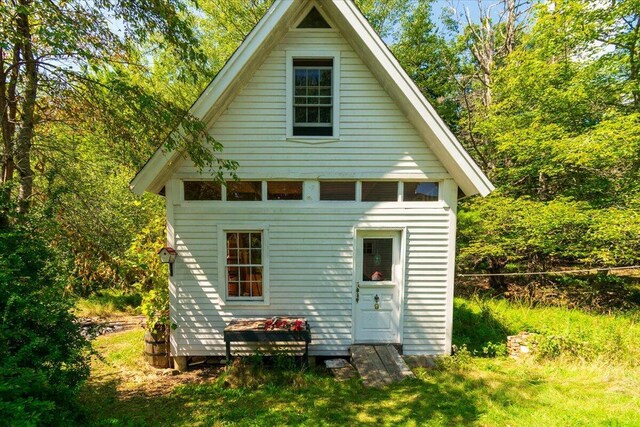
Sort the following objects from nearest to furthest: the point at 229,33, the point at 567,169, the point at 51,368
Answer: the point at 51,368 → the point at 567,169 → the point at 229,33

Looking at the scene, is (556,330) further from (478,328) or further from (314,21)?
(314,21)

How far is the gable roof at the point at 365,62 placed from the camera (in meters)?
5.24

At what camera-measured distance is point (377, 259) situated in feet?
20.6

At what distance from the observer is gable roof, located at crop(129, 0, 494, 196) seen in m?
5.24

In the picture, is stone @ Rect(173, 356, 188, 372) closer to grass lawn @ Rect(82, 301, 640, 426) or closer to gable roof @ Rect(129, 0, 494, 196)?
grass lawn @ Rect(82, 301, 640, 426)

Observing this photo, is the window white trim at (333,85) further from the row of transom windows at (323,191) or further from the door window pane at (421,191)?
the door window pane at (421,191)

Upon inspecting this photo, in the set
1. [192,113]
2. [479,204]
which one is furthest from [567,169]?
[192,113]

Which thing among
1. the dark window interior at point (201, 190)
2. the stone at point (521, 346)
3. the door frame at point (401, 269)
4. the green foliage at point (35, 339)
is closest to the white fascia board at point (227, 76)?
the dark window interior at point (201, 190)

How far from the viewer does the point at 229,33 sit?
12.7 metres

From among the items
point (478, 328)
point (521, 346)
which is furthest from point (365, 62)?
point (478, 328)

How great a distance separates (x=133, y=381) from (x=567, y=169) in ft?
44.8

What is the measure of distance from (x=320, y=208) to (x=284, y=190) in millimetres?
820

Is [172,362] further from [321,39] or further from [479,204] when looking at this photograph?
[479,204]

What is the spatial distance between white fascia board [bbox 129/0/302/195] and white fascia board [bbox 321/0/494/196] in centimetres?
101
